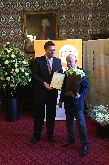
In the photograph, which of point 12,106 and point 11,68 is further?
point 12,106

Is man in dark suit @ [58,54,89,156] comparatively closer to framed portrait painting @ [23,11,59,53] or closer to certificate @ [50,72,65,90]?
certificate @ [50,72,65,90]

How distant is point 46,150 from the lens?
4.71 metres

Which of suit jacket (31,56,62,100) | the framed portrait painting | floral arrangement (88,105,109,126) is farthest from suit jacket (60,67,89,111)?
the framed portrait painting

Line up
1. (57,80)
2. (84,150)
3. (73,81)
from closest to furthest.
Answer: (73,81) → (84,150) → (57,80)

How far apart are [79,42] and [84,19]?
1.64m

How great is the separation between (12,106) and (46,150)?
2.37 metres

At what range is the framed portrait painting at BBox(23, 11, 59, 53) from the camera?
7926 millimetres

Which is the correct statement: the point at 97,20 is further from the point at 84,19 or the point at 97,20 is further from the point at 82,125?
the point at 82,125

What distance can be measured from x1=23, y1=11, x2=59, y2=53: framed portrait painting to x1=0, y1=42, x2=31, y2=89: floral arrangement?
54.2 inches

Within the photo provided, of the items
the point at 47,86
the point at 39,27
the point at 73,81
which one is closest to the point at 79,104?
the point at 73,81

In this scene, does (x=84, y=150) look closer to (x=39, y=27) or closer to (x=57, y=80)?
(x=57, y=80)

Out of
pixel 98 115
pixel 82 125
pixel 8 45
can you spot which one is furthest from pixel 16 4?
pixel 82 125

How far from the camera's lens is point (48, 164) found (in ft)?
13.6

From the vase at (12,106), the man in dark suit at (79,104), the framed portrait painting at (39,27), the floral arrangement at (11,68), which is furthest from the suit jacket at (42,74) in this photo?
the framed portrait painting at (39,27)
